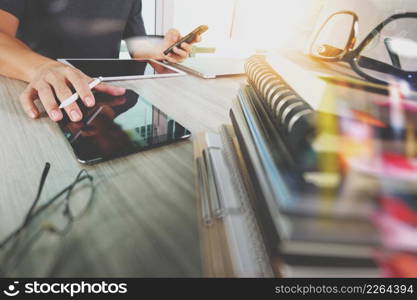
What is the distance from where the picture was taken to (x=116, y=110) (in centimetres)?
46

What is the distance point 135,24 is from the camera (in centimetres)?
129

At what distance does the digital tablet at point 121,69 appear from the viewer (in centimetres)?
68

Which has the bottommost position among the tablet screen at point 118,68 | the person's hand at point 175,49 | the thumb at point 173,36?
the tablet screen at point 118,68

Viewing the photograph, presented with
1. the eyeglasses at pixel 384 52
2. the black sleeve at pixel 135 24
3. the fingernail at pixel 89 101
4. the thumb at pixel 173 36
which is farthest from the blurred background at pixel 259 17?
the fingernail at pixel 89 101

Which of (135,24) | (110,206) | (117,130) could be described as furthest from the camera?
(135,24)

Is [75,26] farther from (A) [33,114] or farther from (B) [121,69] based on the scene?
(A) [33,114]

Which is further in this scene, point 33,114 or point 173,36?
point 173,36

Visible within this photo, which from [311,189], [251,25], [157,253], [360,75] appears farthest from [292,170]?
[251,25]

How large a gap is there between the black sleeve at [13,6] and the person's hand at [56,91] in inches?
16.7

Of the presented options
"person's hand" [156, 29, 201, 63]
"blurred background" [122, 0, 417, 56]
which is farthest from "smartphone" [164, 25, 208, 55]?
"blurred background" [122, 0, 417, 56]

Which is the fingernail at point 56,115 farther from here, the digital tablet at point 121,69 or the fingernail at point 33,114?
the digital tablet at point 121,69

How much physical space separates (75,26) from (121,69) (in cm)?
50

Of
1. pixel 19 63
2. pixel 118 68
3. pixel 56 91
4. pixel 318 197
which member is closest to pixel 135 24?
pixel 118 68

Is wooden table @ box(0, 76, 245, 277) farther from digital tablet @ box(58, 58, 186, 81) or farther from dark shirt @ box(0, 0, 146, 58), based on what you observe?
dark shirt @ box(0, 0, 146, 58)
